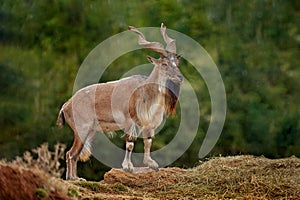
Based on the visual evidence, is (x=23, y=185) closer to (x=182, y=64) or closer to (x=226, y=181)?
(x=226, y=181)

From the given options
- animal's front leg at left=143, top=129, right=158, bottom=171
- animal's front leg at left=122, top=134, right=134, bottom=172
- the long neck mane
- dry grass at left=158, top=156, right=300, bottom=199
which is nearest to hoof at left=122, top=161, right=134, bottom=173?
animal's front leg at left=122, top=134, right=134, bottom=172

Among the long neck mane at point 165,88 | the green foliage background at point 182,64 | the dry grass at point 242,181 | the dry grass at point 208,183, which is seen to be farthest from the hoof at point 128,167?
the green foliage background at point 182,64

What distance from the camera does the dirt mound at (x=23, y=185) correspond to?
6211mm

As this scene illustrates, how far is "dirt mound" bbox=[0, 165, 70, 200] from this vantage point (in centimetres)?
621

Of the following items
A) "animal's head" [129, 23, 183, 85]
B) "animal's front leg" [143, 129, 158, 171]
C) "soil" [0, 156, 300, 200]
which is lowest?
"soil" [0, 156, 300, 200]

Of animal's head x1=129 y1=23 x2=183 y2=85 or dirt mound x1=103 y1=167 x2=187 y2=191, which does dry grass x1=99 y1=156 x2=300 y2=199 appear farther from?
animal's head x1=129 y1=23 x2=183 y2=85

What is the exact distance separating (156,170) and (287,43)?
675 cm

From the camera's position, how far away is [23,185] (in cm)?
628

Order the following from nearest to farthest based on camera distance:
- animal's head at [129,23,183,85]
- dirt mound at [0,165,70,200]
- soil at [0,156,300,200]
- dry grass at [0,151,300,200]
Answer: dirt mound at [0,165,70,200]
soil at [0,156,300,200]
dry grass at [0,151,300,200]
animal's head at [129,23,183,85]

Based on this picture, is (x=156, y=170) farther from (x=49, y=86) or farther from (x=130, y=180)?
(x=49, y=86)

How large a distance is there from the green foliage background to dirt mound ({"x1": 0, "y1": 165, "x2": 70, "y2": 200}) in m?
7.76

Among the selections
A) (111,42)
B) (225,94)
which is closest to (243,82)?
(225,94)

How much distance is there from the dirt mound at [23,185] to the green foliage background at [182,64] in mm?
7758

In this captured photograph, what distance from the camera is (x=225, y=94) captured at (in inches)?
587
